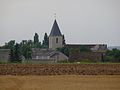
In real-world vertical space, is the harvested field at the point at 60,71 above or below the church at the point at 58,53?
below

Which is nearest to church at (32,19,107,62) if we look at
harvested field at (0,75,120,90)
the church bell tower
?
the church bell tower

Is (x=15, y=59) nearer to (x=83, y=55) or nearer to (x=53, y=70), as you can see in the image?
(x=83, y=55)

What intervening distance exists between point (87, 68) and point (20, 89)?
13.6m

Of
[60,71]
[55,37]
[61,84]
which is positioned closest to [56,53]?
[55,37]

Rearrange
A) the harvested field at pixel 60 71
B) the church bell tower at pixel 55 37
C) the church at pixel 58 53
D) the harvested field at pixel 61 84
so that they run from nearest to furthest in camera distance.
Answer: the harvested field at pixel 61 84
the harvested field at pixel 60 71
the church at pixel 58 53
the church bell tower at pixel 55 37

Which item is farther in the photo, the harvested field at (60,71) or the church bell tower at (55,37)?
the church bell tower at (55,37)

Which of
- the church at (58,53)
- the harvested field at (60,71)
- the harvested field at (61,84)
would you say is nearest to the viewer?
the harvested field at (61,84)

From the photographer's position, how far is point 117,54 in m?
44.8

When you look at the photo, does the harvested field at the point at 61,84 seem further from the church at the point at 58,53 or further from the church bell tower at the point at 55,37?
the church bell tower at the point at 55,37

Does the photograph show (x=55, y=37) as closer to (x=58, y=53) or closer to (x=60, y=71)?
(x=58, y=53)

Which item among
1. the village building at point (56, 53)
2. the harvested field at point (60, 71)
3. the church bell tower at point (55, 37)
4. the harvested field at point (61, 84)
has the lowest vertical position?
the harvested field at point (61, 84)

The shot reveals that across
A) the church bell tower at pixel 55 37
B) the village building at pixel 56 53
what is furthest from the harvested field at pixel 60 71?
the church bell tower at pixel 55 37

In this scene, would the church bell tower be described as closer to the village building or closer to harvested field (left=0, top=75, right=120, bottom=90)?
the village building

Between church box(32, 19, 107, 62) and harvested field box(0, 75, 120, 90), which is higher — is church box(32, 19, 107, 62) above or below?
above
